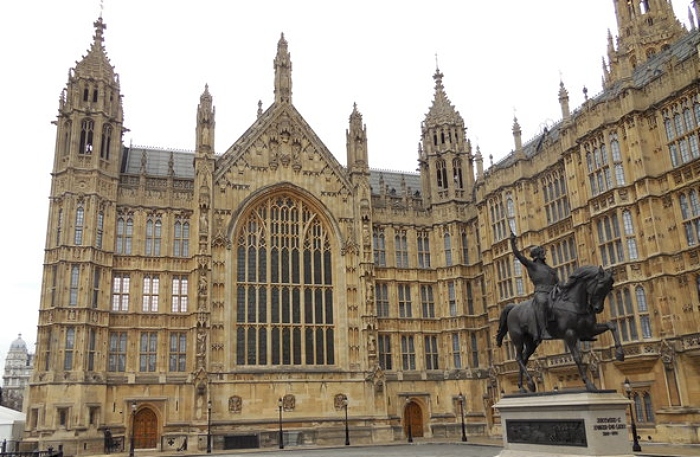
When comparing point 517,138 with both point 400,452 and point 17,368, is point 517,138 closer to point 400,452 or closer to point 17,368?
point 400,452

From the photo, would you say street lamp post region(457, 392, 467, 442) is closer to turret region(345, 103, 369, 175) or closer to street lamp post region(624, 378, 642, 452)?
street lamp post region(624, 378, 642, 452)

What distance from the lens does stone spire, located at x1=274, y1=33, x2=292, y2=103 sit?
166 ft

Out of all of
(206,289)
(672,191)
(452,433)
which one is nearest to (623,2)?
(672,191)

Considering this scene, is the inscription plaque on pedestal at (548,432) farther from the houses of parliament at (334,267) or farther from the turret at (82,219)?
the turret at (82,219)

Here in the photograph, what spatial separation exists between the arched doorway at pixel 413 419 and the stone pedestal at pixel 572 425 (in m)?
28.5

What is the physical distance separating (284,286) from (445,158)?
17407 millimetres

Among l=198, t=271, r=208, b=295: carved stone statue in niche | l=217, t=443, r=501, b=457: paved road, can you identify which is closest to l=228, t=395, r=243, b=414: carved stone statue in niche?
l=217, t=443, r=501, b=457: paved road

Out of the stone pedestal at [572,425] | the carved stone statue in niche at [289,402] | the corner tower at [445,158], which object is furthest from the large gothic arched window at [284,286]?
the stone pedestal at [572,425]

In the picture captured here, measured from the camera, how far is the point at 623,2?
7525 centimetres

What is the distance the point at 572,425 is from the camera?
17.4 m

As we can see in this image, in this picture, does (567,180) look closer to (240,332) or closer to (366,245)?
(366,245)

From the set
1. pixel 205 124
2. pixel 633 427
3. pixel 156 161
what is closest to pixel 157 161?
pixel 156 161

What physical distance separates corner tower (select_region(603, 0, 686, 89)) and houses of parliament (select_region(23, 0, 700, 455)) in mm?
27178

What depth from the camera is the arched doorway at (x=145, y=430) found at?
4094 centimetres
